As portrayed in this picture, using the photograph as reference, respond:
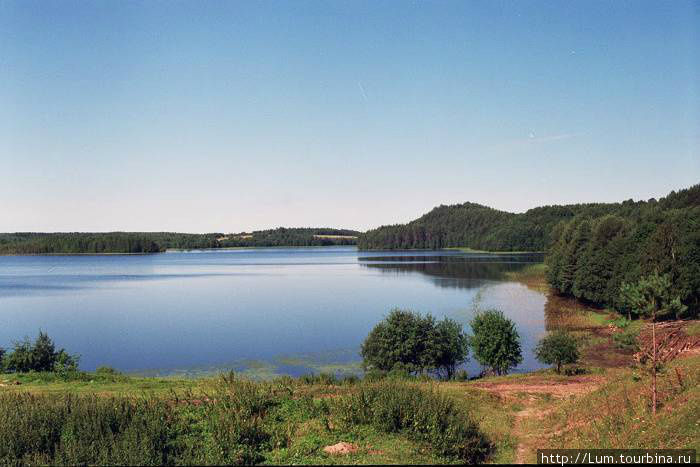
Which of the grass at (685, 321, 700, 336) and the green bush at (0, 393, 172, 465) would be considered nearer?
the green bush at (0, 393, 172, 465)

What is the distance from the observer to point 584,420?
15.1 metres

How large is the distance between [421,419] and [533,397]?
27.6 ft

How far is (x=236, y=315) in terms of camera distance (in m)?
58.1

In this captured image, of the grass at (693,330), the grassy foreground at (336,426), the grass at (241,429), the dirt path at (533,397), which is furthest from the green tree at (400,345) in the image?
the grass at (241,429)

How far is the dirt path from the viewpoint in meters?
14.6

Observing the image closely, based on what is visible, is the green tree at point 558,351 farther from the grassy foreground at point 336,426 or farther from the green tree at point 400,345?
the grassy foreground at point 336,426

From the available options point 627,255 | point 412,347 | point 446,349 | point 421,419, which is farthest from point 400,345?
point 627,255

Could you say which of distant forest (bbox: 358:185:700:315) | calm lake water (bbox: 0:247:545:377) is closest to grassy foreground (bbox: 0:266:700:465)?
calm lake water (bbox: 0:247:545:377)

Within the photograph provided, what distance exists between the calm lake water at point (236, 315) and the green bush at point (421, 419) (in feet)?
67.6

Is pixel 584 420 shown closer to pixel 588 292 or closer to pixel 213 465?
pixel 213 465

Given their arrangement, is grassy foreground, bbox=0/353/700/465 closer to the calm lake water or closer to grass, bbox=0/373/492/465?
grass, bbox=0/373/492/465

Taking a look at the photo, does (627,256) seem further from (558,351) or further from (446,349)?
(446,349)

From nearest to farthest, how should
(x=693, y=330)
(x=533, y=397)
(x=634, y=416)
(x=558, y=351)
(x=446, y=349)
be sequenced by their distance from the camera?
(x=634, y=416)
(x=533, y=397)
(x=558, y=351)
(x=446, y=349)
(x=693, y=330)

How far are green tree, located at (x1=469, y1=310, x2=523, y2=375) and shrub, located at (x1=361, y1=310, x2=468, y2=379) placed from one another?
4.45 feet
